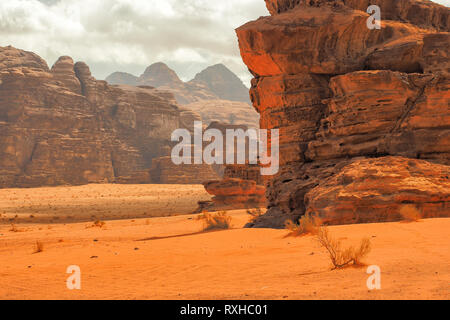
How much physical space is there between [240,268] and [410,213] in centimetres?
452

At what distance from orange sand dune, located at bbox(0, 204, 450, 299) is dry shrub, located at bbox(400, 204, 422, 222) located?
0.39 m

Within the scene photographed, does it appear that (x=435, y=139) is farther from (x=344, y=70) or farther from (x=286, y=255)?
(x=286, y=255)

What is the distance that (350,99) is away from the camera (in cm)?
1129

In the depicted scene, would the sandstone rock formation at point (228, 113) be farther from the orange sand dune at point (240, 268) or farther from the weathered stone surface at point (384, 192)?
the orange sand dune at point (240, 268)

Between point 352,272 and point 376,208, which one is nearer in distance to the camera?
point 352,272

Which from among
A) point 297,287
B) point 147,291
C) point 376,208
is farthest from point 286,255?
point 376,208

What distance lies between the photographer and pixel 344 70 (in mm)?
12234

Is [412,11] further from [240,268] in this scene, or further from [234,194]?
[234,194]

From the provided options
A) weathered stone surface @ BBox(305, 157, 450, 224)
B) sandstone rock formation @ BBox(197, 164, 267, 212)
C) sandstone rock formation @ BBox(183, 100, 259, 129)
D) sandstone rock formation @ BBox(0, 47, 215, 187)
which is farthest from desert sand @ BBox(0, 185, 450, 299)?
sandstone rock formation @ BBox(183, 100, 259, 129)

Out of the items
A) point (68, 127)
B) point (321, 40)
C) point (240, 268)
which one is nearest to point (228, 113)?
point (68, 127)

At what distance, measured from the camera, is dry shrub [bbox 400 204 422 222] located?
866cm
